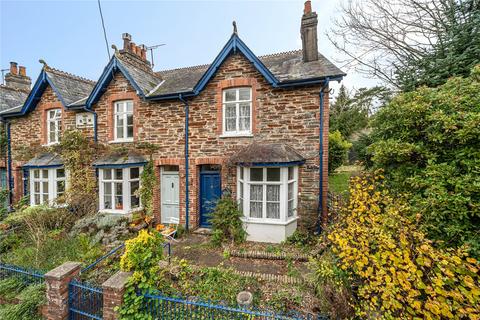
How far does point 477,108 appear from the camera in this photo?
4.59m

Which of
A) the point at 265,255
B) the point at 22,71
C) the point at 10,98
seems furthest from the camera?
the point at 22,71

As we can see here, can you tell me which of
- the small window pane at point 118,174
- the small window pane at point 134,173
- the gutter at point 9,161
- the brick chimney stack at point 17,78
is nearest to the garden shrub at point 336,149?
the small window pane at point 134,173

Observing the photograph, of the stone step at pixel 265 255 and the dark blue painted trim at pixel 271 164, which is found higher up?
the dark blue painted trim at pixel 271 164

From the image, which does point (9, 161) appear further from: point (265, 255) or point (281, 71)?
point (281, 71)

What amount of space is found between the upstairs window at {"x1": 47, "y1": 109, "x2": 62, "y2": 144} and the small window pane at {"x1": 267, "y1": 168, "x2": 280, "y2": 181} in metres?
11.5

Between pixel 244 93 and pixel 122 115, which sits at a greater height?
pixel 244 93

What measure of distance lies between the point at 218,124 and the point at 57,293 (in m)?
6.94

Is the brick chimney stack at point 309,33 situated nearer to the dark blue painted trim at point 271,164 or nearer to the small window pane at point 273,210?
the dark blue painted trim at point 271,164

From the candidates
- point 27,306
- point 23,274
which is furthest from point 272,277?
point 23,274

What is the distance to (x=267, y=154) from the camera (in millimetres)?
7785

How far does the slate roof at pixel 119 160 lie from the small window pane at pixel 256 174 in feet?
16.7

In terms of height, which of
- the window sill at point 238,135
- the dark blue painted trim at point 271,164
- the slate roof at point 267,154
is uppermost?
the window sill at point 238,135

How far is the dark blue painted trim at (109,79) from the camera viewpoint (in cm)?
998

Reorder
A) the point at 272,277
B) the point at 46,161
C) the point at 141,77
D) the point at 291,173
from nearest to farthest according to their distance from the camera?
the point at 272,277
the point at 291,173
the point at 141,77
the point at 46,161
